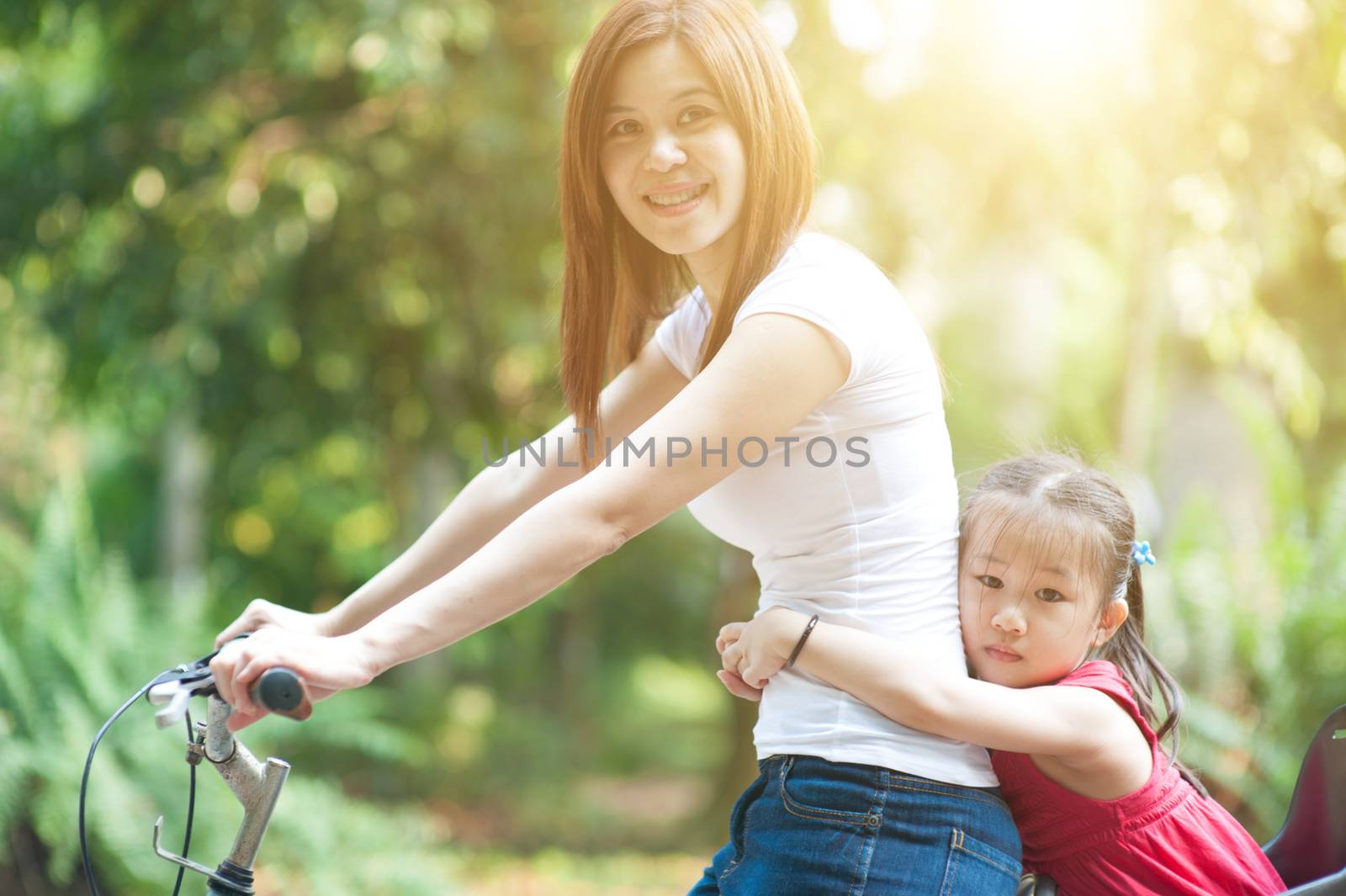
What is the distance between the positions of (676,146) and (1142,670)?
1.06 m

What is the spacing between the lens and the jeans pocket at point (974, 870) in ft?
5.07

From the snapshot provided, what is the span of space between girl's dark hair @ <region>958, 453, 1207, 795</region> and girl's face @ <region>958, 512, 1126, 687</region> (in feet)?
0.09

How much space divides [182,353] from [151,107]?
3.71 feet

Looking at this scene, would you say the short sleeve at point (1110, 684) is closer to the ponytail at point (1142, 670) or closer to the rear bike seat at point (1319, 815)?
the ponytail at point (1142, 670)

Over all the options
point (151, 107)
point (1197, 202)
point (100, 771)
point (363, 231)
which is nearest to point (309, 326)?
point (363, 231)

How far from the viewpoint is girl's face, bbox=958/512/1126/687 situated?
170 centimetres

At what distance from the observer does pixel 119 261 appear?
575 cm

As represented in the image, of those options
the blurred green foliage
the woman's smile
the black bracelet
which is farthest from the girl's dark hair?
the blurred green foliage

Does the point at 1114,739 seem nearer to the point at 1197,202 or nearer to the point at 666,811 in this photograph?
the point at 1197,202

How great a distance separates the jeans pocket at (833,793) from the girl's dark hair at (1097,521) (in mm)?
398

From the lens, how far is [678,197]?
1773mm

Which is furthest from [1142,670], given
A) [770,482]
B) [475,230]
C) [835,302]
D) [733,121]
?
[475,230]

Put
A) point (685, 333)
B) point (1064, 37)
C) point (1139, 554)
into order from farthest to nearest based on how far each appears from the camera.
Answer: point (1064, 37) < point (685, 333) < point (1139, 554)

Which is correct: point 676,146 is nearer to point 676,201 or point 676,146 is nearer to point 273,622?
point 676,201
